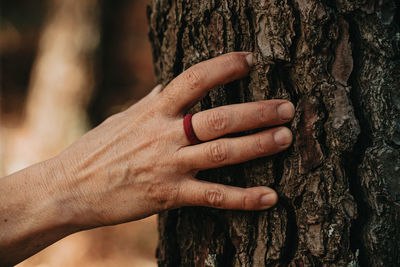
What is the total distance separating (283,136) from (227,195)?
0.25 m

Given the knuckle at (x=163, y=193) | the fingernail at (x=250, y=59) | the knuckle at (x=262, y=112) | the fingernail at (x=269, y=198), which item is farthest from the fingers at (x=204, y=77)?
the fingernail at (x=269, y=198)

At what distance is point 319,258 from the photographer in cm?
119

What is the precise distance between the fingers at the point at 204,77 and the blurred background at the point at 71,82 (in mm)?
3389

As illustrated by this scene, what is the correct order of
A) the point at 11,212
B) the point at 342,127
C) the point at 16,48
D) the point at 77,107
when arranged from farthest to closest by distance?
the point at 16,48 < the point at 77,107 < the point at 11,212 < the point at 342,127

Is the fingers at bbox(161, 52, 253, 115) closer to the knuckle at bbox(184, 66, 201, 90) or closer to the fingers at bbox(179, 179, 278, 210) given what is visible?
the knuckle at bbox(184, 66, 201, 90)

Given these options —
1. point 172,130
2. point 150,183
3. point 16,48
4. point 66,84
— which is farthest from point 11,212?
Result: point 16,48

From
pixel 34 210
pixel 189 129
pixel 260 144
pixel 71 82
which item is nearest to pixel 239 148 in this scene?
pixel 260 144

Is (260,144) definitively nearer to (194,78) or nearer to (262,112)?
(262,112)

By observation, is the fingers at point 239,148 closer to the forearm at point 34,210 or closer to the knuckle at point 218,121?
the knuckle at point 218,121

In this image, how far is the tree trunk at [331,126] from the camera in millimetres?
1140

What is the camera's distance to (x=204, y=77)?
1.19m

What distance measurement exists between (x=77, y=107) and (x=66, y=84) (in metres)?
0.32

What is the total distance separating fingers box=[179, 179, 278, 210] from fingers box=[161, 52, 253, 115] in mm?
265

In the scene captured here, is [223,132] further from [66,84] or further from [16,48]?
[16,48]
